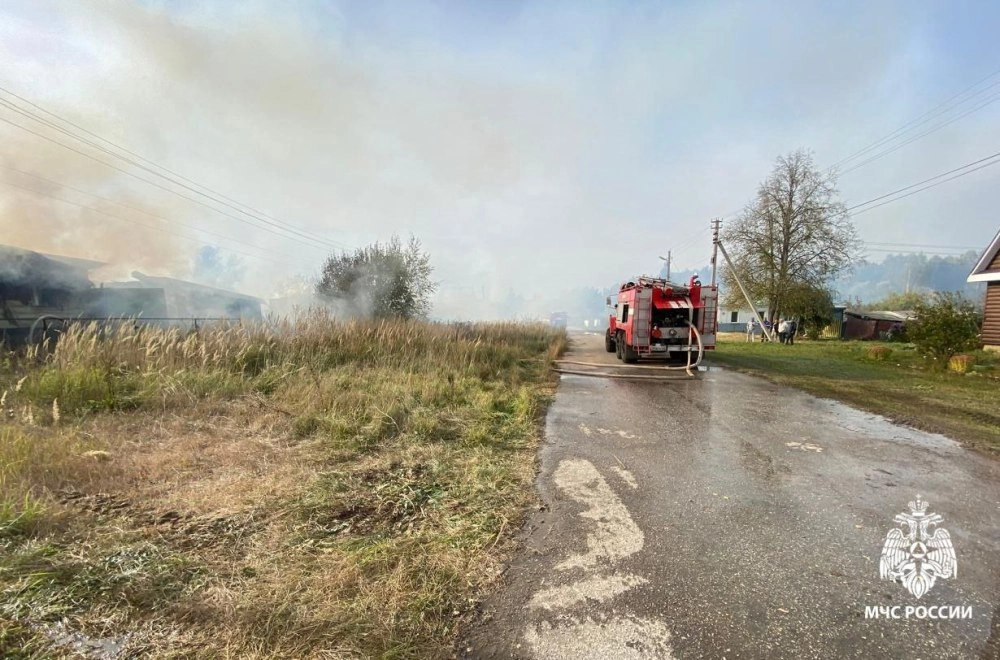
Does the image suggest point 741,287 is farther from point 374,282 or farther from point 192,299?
point 192,299

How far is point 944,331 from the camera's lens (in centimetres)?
1005

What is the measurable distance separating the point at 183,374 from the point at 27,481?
3.15 meters

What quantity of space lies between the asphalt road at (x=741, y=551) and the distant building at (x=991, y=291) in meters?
16.8

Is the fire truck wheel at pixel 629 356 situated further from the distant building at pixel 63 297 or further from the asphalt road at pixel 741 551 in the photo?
the distant building at pixel 63 297

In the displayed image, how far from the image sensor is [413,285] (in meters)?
22.5

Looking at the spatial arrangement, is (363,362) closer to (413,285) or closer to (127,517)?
(127,517)

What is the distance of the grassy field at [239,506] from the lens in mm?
1619

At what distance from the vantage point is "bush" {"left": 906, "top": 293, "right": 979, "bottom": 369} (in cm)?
1001

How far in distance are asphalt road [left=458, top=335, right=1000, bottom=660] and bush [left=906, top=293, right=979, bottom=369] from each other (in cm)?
834

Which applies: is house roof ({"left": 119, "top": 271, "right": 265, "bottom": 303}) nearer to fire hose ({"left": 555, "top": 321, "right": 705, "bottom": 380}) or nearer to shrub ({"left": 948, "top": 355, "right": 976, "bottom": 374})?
fire hose ({"left": 555, "top": 321, "right": 705, "bottom": 380})

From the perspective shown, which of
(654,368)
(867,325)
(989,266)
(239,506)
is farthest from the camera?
(867,325)

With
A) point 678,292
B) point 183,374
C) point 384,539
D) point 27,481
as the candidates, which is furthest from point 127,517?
point 678,292

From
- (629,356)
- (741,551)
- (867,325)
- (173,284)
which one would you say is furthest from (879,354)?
(173,284)

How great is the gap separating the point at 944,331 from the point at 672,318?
21.0 ft
